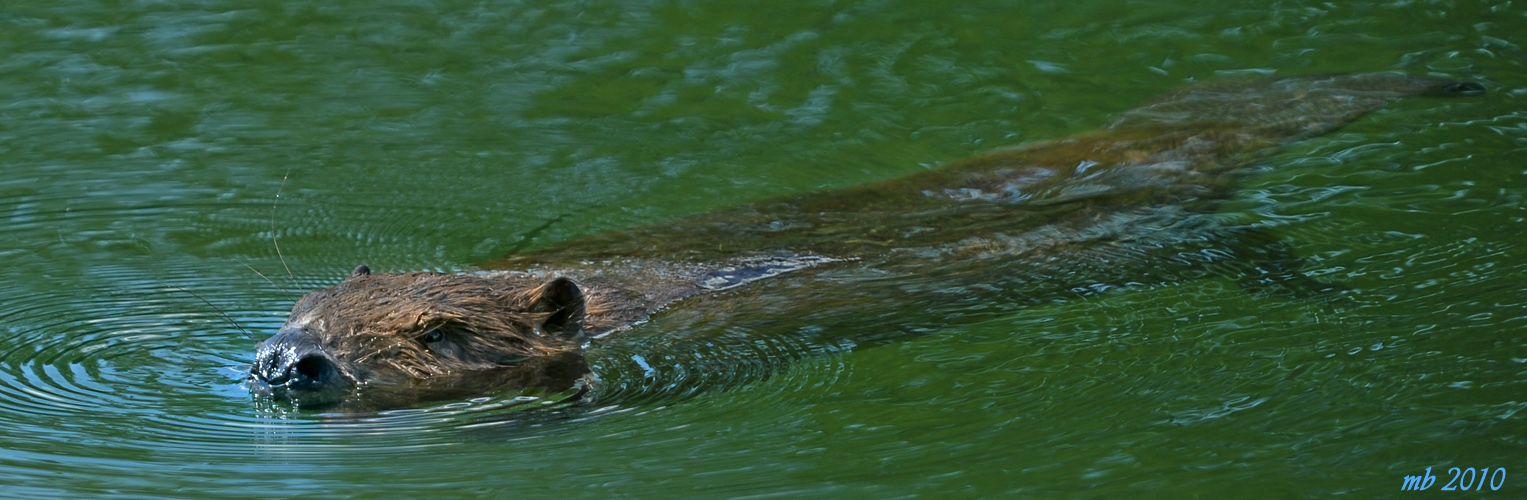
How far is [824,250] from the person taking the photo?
5.85 meters

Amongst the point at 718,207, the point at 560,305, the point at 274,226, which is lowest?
Answer: the point at 718,207

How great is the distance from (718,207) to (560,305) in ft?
6.51

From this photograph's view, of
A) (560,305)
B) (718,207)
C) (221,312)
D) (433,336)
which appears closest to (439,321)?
(433,336)

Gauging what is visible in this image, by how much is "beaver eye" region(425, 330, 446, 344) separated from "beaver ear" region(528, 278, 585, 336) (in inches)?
12.6

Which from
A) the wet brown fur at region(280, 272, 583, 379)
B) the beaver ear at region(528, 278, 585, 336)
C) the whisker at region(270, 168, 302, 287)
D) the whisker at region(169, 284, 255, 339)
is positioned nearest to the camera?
the wet brown fur at region(280, 272, 583, 379)

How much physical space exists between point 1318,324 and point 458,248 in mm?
3358

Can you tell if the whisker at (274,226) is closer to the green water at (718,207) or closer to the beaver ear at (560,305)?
the green water at (718,207)

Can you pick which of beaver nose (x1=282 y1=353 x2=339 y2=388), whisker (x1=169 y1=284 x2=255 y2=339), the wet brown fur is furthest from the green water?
the wet brown fur

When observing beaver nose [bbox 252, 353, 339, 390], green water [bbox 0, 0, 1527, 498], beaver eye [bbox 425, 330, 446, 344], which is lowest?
green water [bbox 0, 0, 1527, 498]

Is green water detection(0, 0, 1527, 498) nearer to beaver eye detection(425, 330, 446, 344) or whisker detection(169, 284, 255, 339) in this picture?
whisker detection(169, 284, 255, 339)

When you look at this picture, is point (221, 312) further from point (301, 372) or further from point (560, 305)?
point (560, 305)

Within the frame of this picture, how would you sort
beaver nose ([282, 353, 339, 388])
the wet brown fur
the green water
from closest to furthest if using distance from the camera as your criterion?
the green water < beaver nose ([282, 353, 339, 388]) < the wet brown fur

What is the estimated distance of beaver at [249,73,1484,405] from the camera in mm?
4785

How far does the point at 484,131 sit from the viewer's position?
7980 millimetres
